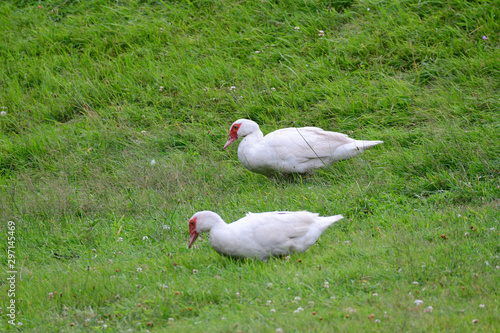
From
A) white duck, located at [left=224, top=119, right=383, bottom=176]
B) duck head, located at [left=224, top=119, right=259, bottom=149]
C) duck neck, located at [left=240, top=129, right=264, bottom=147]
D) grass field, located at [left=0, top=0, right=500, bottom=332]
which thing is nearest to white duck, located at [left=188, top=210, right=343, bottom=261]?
Result: grass field, located at [left=0, top=0, right=500, bottom=332]

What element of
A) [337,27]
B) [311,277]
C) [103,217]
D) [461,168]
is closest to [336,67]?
[337,27]

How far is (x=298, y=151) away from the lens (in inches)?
253

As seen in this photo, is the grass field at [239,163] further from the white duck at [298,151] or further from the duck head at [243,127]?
the duck head at [243,127]

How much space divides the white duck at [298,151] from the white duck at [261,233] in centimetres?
178

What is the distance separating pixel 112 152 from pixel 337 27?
3934 millimetres

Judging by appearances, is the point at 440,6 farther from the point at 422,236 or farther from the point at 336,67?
the point at 422,236

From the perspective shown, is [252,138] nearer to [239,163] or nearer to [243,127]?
[243,127]

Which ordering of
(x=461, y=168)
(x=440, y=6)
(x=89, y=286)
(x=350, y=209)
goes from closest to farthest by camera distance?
(x=89, y=286)
(x=350, y=209)
(x=461, y=168)
(x=440, y=6)

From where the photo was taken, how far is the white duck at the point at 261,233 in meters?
4.52

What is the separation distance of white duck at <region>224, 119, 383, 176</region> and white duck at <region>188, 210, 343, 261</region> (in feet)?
5.83

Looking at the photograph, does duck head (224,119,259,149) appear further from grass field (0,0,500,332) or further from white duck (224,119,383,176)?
grass field (0,0,500,332)

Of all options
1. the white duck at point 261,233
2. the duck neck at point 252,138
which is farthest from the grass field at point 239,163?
the duck neck at point 252,138

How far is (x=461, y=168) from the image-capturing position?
5.84 metres

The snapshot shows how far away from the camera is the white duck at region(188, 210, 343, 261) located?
4.52 m
